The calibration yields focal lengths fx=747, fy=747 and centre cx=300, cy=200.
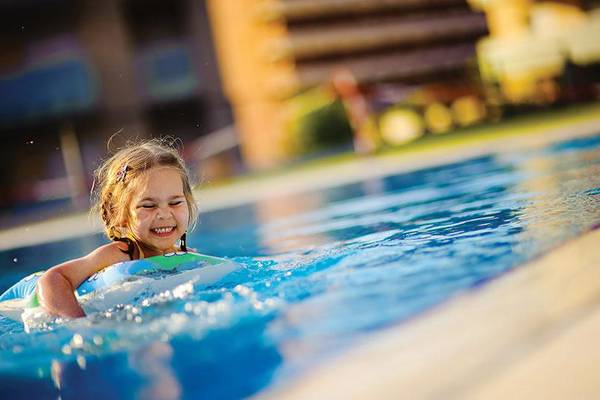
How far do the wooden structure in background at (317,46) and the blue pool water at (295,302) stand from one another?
16674 millimetres

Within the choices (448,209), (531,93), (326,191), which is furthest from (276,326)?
(531,93)

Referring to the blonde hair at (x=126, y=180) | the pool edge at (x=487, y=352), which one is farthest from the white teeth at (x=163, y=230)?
the pool edge at (x=487, y=352)

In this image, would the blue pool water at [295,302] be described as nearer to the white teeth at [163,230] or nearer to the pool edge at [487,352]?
the pool edge at [487,352]

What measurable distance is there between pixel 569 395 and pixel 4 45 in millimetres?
22587

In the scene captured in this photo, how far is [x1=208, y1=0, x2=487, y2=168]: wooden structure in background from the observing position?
22.6m

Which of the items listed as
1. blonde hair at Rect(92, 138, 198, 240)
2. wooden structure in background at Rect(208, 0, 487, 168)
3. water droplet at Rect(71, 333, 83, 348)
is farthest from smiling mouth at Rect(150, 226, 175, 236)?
wooden structure in background at Rect(208, 0, 487, 168)

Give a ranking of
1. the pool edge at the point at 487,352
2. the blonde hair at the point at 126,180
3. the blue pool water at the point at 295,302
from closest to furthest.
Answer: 1. the pool edge at the point at 487,352
2. the blue pool water at the point at 295,302
3. the blonde hair at the point at 126,180

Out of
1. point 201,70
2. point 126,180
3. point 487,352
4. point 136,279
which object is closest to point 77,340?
point 136,279

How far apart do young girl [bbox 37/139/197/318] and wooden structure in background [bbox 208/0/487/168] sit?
17.3 m

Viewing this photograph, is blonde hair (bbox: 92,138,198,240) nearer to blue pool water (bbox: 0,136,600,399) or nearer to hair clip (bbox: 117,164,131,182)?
hair clip (bbox: 117,164,131,182)

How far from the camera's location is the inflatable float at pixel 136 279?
305cm

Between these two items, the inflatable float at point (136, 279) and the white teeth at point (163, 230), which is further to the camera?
the white teeth at point (163, 230)

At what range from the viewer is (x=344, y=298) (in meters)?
2.43

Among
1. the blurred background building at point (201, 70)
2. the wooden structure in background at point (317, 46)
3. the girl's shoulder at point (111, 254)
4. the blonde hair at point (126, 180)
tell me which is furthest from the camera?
the wooden structure in background at point (317, 46)
